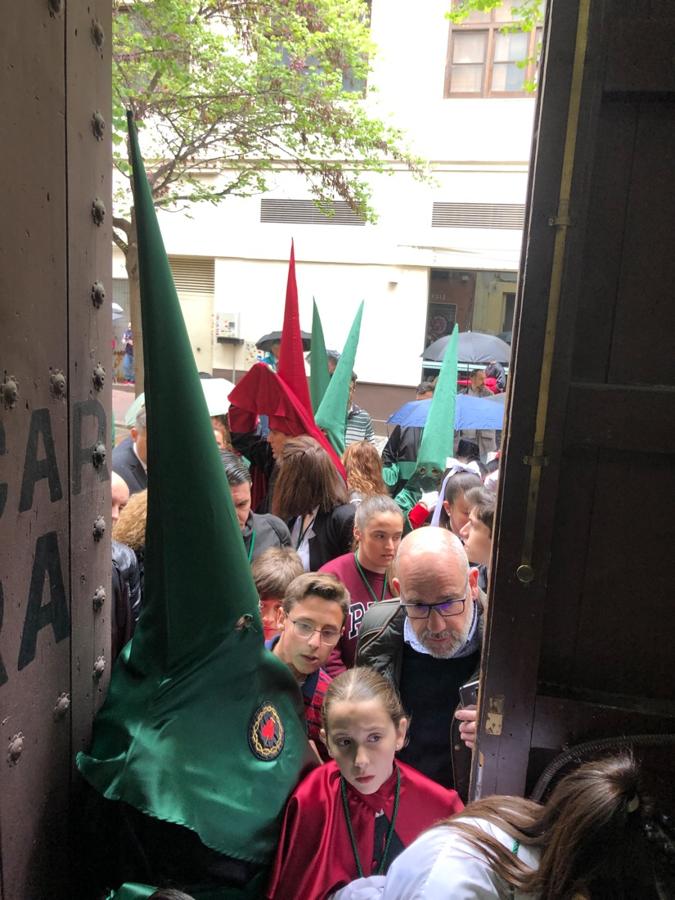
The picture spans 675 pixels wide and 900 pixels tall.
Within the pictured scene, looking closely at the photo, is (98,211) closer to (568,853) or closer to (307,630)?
(307,630)

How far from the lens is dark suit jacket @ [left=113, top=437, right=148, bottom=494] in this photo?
3.36m

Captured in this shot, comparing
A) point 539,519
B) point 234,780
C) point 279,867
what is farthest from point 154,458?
point 279,867

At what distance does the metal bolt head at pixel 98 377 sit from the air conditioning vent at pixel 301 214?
43.7 ft

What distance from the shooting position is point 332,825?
60.3 inches

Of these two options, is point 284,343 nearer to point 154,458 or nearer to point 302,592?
point 302,592

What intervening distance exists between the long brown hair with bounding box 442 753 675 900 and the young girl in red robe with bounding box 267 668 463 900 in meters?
0.43

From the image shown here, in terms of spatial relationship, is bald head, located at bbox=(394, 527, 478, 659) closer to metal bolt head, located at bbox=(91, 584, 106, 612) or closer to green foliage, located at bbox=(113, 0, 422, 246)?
metal bolt head, located at bbox=(91, 584, 106, 612)


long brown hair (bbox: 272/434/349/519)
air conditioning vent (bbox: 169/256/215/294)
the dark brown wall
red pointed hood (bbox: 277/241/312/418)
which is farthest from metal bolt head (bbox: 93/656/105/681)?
air conditioning vent (bbox: 169/256/215/294)

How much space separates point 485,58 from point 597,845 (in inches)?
579

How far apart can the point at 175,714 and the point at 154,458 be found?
1.58 feet

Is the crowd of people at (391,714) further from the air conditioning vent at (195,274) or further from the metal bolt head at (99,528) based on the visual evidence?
the air conditioning vent at (195,274)

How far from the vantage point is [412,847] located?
3.94ft

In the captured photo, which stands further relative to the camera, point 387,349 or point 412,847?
point 387,349

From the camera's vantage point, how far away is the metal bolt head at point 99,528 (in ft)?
4.80
